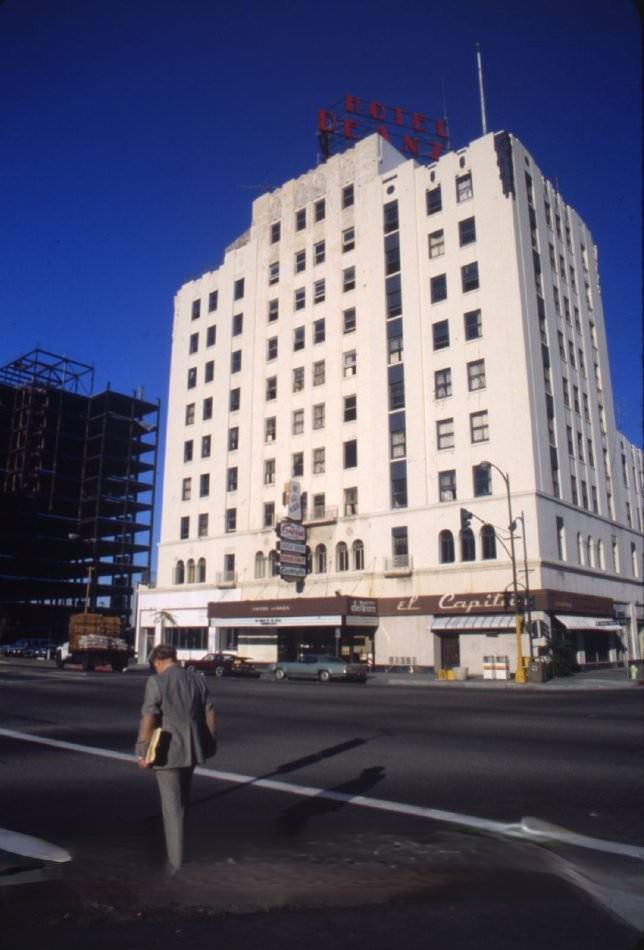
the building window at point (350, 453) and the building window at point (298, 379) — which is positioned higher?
the building window at point (298, 379)

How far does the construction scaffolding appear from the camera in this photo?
91562 millimetres

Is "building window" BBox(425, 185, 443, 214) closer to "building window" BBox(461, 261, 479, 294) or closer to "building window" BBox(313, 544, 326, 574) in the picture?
"building window" BBox(461, 261, 479, 294)

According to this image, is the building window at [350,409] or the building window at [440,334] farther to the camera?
the building window at [350,409]

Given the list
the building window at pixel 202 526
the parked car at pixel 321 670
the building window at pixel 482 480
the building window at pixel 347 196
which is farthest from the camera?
the building window at pixel 202 526

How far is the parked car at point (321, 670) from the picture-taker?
35.7m

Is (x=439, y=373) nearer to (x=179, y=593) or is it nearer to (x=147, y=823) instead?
(x=179, y=593)

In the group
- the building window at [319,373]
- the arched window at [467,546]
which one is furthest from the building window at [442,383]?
the building window at [319,373]

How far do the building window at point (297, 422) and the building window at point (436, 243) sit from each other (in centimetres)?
1479

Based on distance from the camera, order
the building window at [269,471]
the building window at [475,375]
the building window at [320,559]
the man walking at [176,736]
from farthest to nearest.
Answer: the building window at [269,471], the building window at [320,559], the building window at [475,375], the man walking at [176,736]

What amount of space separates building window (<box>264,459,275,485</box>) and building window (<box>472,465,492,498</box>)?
16.7m

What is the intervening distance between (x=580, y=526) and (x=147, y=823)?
4213cm

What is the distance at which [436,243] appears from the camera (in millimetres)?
47688

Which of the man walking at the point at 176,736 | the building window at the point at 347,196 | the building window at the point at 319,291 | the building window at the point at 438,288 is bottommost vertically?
the man walking at the point at 176,736

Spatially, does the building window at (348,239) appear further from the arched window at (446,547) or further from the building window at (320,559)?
the arched window at (446,547)
